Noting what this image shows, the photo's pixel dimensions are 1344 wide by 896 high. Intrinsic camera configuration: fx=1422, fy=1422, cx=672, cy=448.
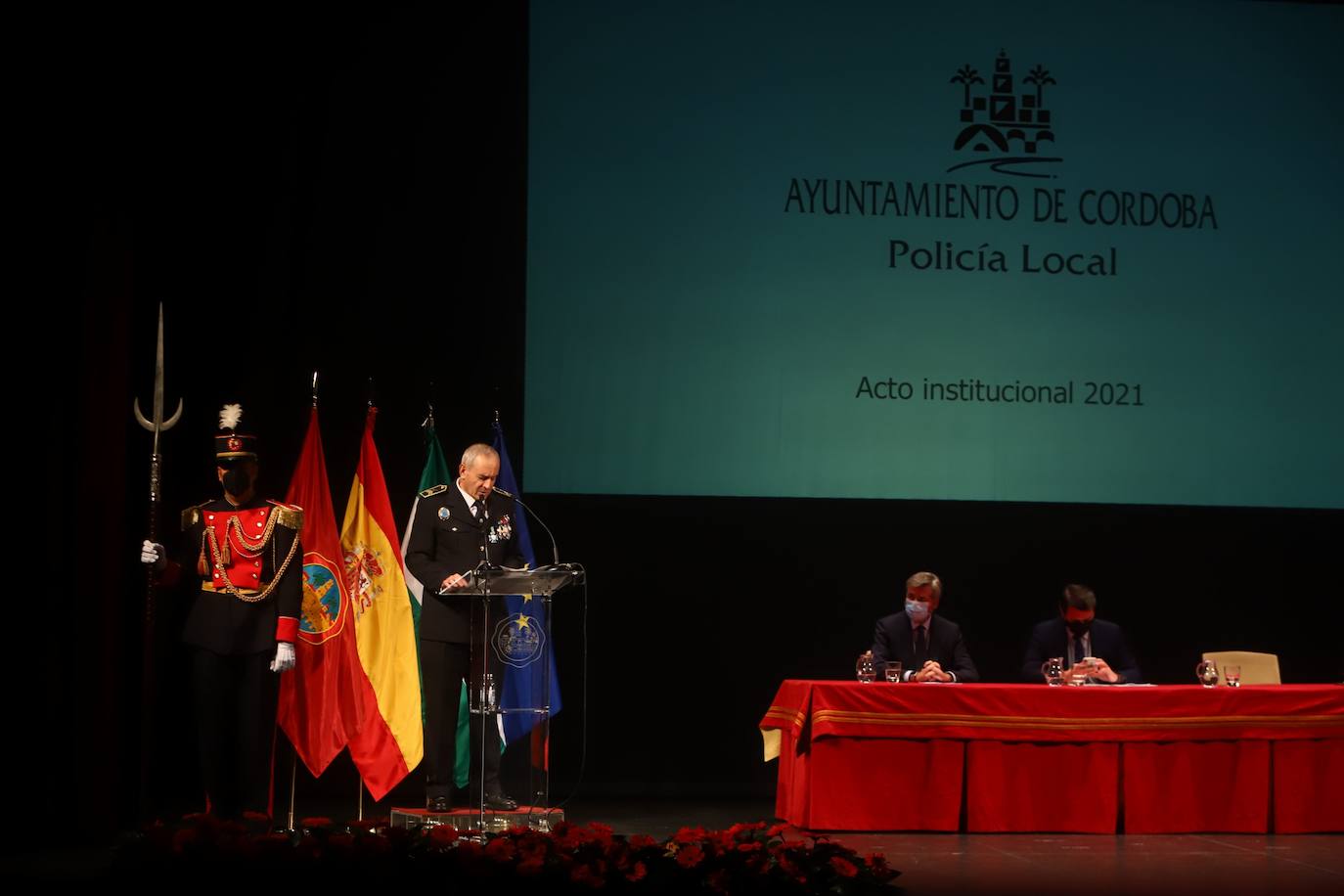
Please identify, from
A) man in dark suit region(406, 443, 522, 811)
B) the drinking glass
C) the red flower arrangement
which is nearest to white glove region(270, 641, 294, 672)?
man in dark suit region(406, 443, 522, 811)

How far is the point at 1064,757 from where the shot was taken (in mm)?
5637

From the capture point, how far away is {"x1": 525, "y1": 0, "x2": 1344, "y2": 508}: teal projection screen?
657 cm

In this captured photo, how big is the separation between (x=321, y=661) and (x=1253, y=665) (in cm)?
389

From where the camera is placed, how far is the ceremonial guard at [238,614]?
503 centimetres

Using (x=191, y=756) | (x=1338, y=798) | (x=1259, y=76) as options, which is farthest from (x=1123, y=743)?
(x=191, y=756)

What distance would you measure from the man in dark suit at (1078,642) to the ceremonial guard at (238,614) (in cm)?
311

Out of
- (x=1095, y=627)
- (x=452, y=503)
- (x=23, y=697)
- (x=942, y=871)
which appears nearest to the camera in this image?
(x=942, y=871)

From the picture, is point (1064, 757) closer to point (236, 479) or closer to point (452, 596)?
point (452, 596)

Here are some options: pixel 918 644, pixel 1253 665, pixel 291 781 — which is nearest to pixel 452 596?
pixel 291 781

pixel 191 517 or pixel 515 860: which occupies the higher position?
pixel 191 517

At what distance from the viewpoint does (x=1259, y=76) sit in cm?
695

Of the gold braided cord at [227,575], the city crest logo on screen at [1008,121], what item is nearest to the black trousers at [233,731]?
the gold braided cord at [227,575]

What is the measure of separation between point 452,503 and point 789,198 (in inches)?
91.1

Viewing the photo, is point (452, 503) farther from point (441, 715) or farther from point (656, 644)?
point (656, 644)
